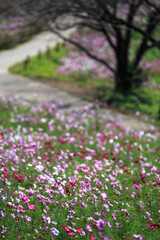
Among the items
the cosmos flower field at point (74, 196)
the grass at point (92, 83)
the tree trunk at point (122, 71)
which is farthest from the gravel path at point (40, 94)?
the cosmos flower field at point (74, 196)

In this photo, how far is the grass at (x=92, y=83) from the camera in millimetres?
10883

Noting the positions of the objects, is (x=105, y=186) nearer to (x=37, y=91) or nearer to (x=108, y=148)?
(x=108, y=148)

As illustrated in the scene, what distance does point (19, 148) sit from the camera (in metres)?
4.80

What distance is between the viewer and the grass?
35.7 ft

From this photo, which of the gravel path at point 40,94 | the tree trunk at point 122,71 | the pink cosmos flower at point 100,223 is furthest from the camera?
the tree trunk at point 122,71

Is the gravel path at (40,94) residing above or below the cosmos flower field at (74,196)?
below

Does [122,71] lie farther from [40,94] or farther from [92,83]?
[40,94]

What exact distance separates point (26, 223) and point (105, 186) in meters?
1.21

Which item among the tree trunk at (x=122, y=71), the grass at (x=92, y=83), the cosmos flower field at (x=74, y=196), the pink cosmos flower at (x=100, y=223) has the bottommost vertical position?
the grass at (x=92, y=83)

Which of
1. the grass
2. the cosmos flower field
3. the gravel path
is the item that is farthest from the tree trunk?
the cosmos flower field

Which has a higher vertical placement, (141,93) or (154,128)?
(154,128)

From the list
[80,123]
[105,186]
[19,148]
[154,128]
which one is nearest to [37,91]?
[80,123]

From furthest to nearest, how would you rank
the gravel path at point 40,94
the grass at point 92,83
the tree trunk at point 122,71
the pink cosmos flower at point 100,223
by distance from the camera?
the tree trunk at point 122,71 → the grass at point 92,83 → the gravel path at point 40,94 → the pink cosmos flower at point 100,223

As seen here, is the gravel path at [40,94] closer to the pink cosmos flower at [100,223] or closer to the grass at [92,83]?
the grass at [92,83]
